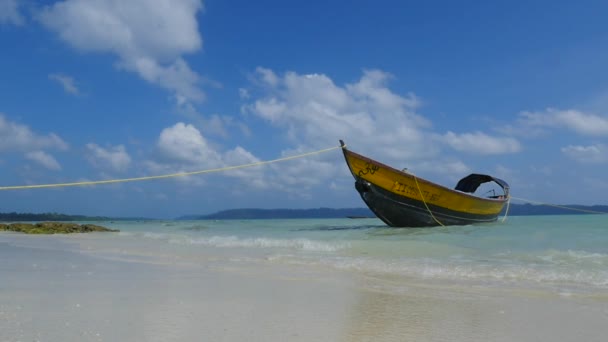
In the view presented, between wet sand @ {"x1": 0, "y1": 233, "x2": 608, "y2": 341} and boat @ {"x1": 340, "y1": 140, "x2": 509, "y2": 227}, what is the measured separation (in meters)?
11.0

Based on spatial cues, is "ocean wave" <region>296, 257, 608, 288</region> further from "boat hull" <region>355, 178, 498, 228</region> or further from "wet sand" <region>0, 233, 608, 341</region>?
"boat hull" <region>355, 178, 498, 228</region>

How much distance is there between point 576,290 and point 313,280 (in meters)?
3.00

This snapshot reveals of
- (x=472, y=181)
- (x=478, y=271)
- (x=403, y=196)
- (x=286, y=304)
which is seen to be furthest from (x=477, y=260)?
(x=472, y=181)

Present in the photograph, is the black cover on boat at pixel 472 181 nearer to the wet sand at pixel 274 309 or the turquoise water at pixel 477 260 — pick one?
the turquoise water at pixel 477 260

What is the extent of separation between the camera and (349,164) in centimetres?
1709

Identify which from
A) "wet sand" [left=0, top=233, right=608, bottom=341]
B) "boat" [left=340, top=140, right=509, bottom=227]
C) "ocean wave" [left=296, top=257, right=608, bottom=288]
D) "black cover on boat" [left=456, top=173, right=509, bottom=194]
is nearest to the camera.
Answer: "wet sand" [left=0, top=233, right=608, bottom=341]

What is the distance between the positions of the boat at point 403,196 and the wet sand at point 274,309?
1105cm

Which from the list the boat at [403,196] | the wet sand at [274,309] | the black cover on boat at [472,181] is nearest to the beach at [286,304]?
the wet sand at [274,309]

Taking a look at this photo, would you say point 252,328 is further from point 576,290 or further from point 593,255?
point 593,255

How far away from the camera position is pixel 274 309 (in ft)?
12.9

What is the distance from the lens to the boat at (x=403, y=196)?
1684 cm

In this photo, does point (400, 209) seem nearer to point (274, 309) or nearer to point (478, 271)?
point (478, 271)

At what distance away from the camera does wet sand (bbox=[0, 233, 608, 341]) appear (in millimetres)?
3144

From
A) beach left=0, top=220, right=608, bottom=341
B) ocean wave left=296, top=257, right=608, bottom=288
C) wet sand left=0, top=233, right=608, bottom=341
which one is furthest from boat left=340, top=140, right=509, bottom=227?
wet sand left=0, top=233, right=608, bottom=341
